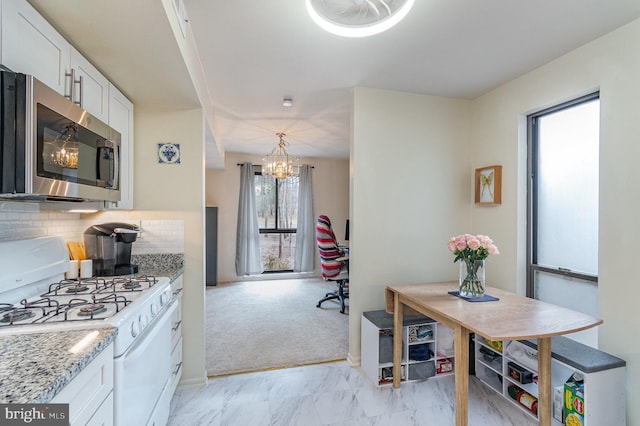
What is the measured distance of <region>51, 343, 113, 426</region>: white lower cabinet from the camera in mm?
851

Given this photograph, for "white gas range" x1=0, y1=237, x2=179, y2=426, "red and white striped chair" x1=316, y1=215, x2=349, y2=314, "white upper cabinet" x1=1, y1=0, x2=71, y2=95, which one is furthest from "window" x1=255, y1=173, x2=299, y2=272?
"white upper cabinet" x1=1, y1=0, x2=71, y2=95

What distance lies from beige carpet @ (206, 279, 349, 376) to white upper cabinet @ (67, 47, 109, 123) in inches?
82.8

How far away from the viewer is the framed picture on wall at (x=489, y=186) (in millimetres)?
2570

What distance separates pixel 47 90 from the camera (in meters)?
1.13

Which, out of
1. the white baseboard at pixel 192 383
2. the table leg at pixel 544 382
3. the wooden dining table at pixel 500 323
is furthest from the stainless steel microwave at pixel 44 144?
the table leg at pixel 544 382

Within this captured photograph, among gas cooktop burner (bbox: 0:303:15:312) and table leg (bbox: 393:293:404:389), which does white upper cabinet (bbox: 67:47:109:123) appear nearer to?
gas cooktop burner (bbox: 0:303:15:312)

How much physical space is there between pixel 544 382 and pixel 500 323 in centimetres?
62

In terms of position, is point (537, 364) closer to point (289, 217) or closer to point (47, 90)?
point (47, 90)

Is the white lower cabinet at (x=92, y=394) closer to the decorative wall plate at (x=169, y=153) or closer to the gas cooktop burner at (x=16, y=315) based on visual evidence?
the gas cooktop burner at (x=16, y=315)

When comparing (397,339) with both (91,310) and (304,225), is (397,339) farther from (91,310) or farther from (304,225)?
(304,225)

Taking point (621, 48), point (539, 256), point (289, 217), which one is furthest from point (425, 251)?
point (289, 217)

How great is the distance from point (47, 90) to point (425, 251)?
2.75m

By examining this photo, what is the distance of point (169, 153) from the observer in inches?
90.3

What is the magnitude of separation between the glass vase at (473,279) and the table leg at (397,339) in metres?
0.46
